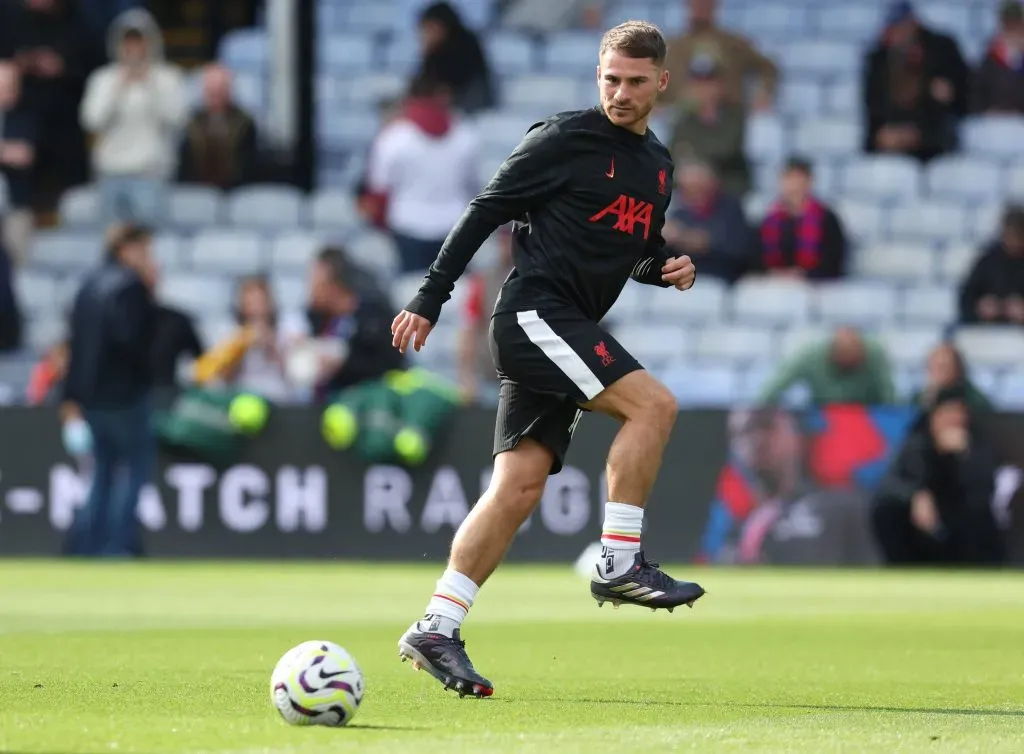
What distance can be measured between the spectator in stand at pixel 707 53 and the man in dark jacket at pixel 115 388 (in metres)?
5.50

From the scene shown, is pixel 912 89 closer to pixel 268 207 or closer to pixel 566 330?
pixel 268 207

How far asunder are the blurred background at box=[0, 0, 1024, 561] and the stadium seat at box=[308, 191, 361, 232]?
0.03 m

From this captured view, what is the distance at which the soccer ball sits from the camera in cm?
556

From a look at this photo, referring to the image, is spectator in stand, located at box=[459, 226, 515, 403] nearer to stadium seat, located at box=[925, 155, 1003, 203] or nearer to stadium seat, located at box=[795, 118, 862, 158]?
stadium seat, located at box=[795, 118, 862, 158]

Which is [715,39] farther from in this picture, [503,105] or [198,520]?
[198,520]

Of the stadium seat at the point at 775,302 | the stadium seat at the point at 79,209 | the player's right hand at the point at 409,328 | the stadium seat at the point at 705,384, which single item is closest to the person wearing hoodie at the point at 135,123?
the stadium seat at the point at 79,209

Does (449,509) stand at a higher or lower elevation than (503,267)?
lower

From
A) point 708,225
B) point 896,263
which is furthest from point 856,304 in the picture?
point 708,225

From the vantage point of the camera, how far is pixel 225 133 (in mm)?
18703

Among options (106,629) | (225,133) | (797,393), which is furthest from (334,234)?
(106,629)

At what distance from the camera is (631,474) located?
6.45m

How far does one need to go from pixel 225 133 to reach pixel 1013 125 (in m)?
7.63

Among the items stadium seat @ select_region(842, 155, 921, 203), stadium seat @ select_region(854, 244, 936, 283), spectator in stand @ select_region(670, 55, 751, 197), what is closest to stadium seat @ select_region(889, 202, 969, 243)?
stadium seat @ select_region(842, 155, 921, 203)

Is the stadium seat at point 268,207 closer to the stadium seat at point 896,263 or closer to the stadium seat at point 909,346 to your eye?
the stadium seat at point 896,263
